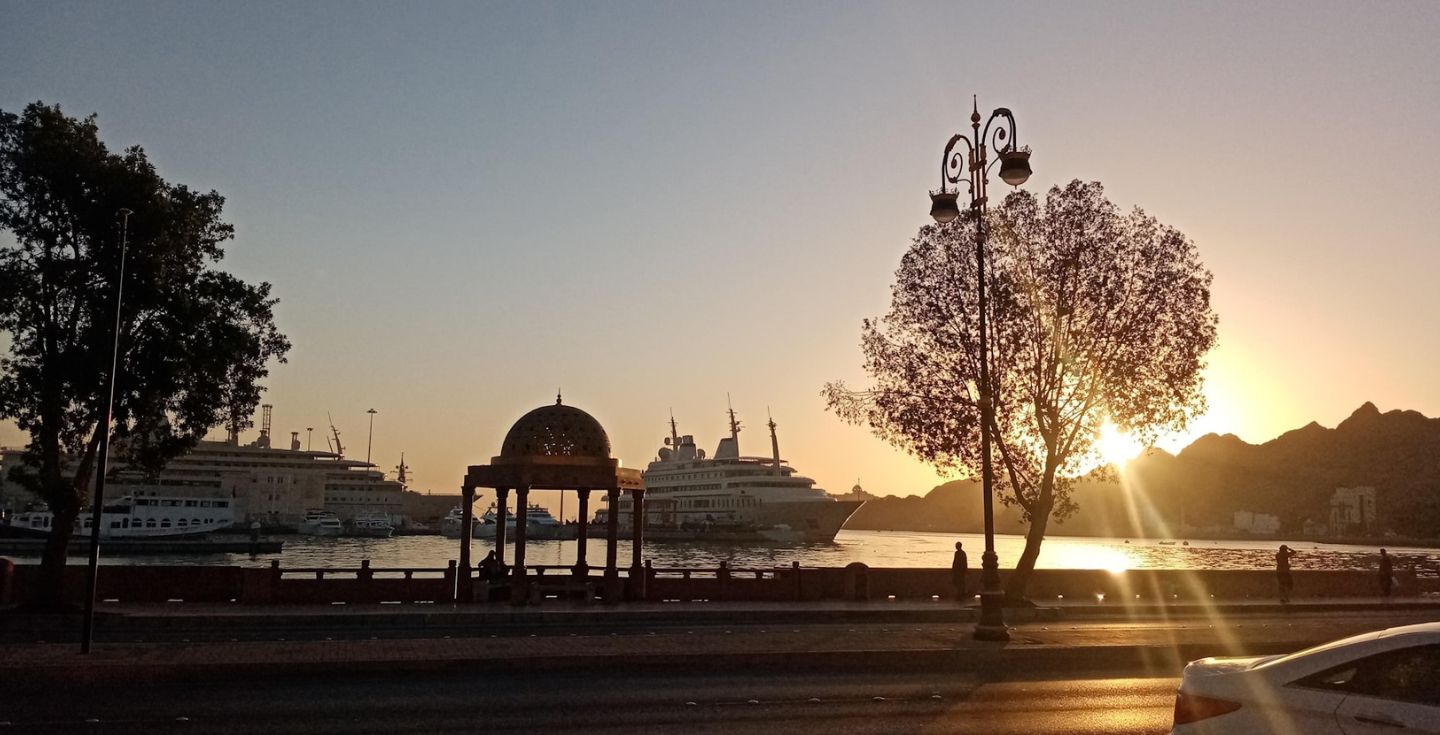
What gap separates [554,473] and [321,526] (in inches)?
4874

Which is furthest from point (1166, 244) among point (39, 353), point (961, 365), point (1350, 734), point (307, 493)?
point (307, 493)

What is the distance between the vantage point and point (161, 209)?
2567 centimetres

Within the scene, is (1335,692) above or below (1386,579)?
above

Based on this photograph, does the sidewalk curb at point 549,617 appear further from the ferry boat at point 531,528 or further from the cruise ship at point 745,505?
the ferry boat at point 531,528

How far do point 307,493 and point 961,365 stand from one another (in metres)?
142

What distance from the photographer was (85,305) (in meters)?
25.3

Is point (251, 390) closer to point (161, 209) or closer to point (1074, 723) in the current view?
point (161, 209)

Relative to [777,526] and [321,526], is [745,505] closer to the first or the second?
[777,526]

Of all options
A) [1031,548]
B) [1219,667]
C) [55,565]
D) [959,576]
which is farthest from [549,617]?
[1219,667]

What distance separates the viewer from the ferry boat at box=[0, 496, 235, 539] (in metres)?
102

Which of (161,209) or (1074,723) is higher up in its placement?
(161,209)

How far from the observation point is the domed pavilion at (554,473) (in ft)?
93.7

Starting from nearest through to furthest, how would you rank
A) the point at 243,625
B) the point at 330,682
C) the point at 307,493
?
the point at 330,682, the point at 243,625, the point at 307,493

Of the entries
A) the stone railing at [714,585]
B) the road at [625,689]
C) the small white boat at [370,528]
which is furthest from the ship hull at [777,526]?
the road at [625,689]
